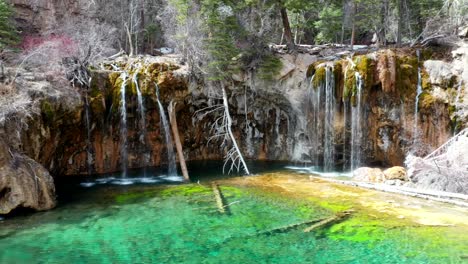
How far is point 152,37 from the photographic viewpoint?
30.3 meters

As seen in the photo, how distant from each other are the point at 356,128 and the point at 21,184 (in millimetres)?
13384

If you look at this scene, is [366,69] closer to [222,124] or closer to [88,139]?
[222,124]

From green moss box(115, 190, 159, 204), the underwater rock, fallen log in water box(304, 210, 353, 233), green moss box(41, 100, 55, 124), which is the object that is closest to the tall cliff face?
green moss box(41, 100, 55, 124)

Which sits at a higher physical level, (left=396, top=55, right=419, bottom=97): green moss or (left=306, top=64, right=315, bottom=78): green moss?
(left=306, top=64, right=315, bottom=78): green moss

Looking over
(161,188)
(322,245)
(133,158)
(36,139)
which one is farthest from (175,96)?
(322,245)

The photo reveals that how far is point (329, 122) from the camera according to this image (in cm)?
1983

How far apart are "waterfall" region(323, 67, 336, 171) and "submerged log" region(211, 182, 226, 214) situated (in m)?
6.09

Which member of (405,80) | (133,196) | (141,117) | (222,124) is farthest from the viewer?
(222,124)

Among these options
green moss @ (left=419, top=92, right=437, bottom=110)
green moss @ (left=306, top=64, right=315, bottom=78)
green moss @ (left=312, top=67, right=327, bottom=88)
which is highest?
green moss @ (left=306, top=64, right=315, bottom=78)

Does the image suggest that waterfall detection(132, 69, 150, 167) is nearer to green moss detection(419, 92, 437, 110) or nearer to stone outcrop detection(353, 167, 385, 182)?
stone outcrop detection(353, 167, 385, 182)

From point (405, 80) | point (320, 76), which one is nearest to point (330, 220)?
point (320, 76)

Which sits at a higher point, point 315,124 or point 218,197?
point 315,124

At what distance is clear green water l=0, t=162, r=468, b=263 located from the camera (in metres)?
9.37

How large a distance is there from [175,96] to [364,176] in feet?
29.3
